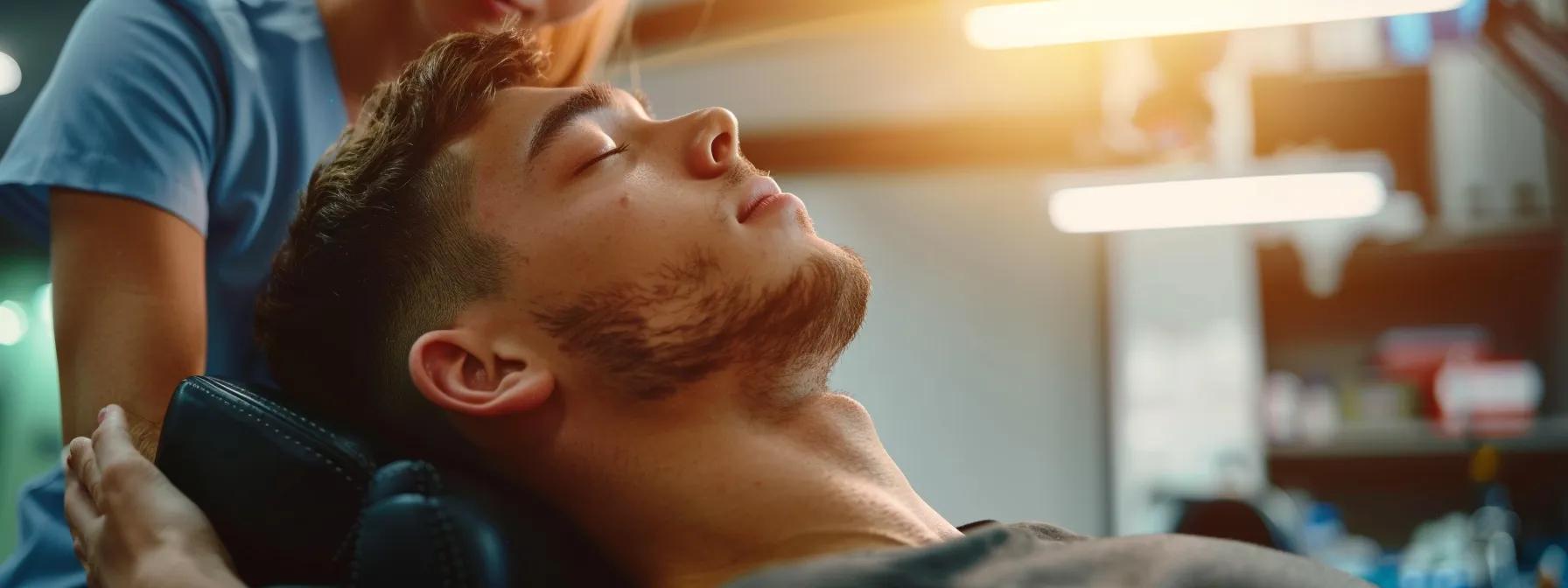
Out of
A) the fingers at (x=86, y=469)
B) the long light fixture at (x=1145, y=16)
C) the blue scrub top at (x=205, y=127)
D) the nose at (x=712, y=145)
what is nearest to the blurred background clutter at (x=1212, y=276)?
the long light fixture at (x=1145, y=16)

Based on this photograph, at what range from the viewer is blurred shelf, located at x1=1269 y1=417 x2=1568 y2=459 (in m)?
3.88

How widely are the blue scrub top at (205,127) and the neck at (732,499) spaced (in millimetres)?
474

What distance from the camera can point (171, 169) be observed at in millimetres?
1152

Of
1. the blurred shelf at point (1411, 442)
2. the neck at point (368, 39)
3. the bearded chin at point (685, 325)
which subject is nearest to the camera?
the bearded chin at point (685, 325)

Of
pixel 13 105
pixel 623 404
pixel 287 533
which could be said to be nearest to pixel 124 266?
pixel 287 533

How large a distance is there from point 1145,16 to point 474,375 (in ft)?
5.60

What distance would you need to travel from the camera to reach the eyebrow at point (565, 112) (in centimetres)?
115

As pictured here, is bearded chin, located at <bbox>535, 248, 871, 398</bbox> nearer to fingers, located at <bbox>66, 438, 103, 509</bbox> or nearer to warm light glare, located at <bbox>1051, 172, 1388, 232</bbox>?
fingers, located at <bbox>66, 438, 103, 509</bbox>

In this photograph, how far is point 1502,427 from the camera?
3.93m

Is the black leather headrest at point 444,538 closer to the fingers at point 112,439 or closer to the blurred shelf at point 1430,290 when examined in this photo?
the fingers at point 112,439

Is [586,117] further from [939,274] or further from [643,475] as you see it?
[939,274]

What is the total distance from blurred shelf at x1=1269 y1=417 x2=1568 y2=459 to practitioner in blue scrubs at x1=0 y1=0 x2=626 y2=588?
358cm

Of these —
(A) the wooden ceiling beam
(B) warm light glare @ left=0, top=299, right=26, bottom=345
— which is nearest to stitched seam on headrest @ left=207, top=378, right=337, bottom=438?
(A) the wooden ceiling beam

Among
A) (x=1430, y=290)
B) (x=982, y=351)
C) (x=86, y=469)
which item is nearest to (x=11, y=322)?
(x=86, y=469)
